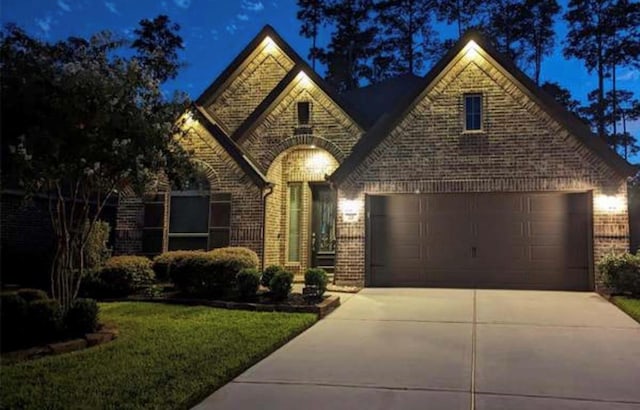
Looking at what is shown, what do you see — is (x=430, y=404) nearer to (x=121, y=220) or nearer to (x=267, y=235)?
(x=267, y=235)

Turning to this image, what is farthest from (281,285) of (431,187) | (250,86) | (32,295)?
(250,86)

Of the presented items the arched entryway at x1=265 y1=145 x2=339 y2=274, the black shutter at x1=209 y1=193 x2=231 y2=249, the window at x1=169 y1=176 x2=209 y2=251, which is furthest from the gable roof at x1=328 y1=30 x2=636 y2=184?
the window at x1=169 y1=176 x2=209 y2=251

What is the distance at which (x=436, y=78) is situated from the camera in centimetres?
1323

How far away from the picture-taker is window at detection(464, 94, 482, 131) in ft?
42.9

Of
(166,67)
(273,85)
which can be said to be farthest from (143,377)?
(273,85)

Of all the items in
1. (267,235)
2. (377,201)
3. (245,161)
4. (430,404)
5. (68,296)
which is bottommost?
(430,404)

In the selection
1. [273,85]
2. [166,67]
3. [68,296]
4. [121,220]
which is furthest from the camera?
[273,85]

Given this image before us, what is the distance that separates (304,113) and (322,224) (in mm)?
3179

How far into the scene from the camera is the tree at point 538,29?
30.0 meters

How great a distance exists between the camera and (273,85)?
16266mm

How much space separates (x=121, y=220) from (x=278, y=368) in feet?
32.6

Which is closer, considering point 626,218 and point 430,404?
point 430,404

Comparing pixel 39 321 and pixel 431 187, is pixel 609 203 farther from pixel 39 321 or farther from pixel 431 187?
pixel 39 321

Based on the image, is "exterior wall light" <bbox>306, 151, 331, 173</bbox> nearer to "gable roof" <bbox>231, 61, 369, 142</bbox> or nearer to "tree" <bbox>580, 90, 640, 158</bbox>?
"gable roof" <bbox>231, 61, 369, 142</bbox>
